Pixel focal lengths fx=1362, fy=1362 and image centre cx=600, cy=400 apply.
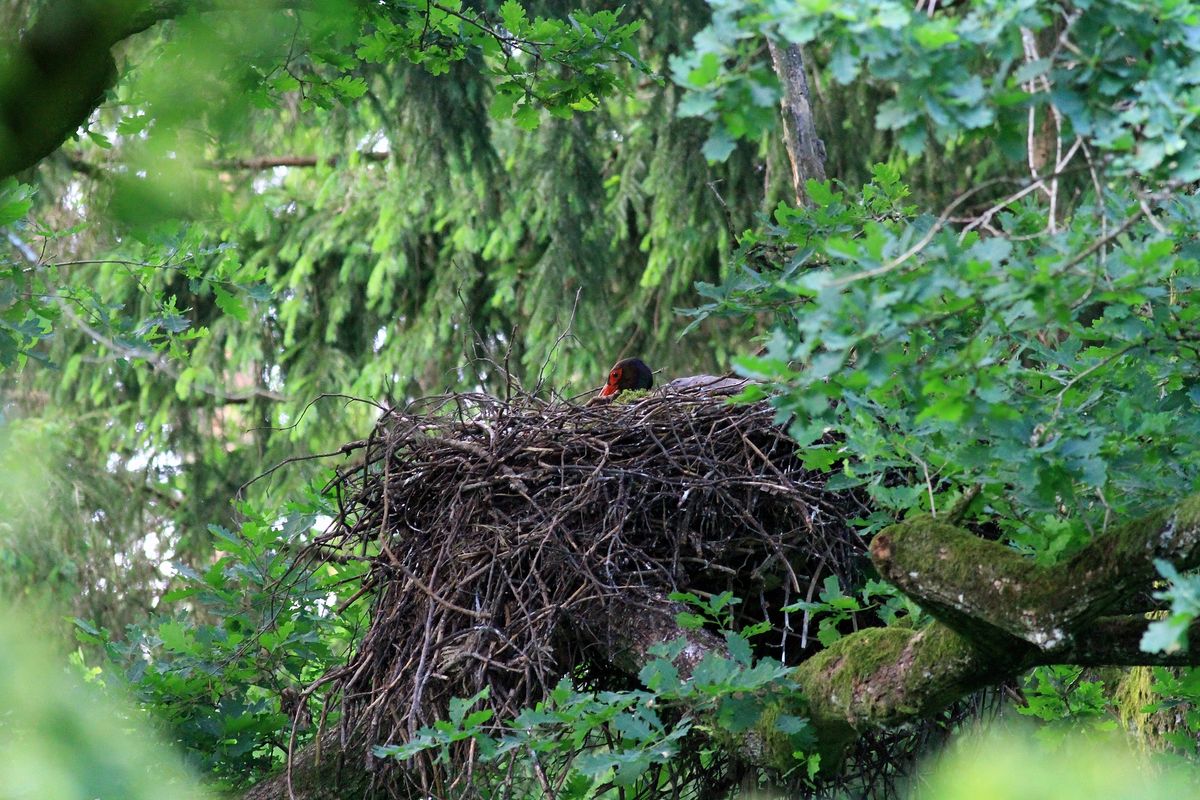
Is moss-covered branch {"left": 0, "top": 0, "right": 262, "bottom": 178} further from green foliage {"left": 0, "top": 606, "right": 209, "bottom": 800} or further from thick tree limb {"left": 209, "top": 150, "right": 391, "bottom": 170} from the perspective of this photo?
thick tree limb {"left": 209, "top": 150, "right": 391, "bottom": 170}

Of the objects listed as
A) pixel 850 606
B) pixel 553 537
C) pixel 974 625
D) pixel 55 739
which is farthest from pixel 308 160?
pixel 55 739

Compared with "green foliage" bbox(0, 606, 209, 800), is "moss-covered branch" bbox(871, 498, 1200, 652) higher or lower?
lower

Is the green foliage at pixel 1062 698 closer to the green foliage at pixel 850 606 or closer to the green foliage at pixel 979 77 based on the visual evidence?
the green foliage at pixel 850 606

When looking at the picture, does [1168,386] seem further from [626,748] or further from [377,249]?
[377,249]

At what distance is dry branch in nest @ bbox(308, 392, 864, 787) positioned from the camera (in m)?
3.20

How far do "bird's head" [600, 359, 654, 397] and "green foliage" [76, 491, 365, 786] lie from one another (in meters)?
1.75

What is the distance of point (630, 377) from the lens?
566 centimetres

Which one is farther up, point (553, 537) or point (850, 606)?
point (553, 537)

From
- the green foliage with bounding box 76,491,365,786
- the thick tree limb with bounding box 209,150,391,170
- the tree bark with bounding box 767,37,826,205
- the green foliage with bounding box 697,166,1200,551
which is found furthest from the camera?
the thick tree limb with bounding box 209,150,391,170

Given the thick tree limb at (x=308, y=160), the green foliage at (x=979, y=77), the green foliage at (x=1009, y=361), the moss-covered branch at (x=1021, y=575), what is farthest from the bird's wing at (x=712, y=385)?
the thick tree limb at (x=308, y=160)

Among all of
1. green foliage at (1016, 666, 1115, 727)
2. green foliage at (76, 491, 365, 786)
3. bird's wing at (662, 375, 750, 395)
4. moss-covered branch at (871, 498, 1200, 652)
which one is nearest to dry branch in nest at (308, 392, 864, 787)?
bird's wing at (662, 375, 750, 395)

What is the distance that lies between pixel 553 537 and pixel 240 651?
3.86ft

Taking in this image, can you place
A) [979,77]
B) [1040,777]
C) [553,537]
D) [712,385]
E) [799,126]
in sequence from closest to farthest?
[1040,777], [979,77], [553,537], [712,385], [799,126]

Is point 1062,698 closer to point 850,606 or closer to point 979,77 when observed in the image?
point 850,606
